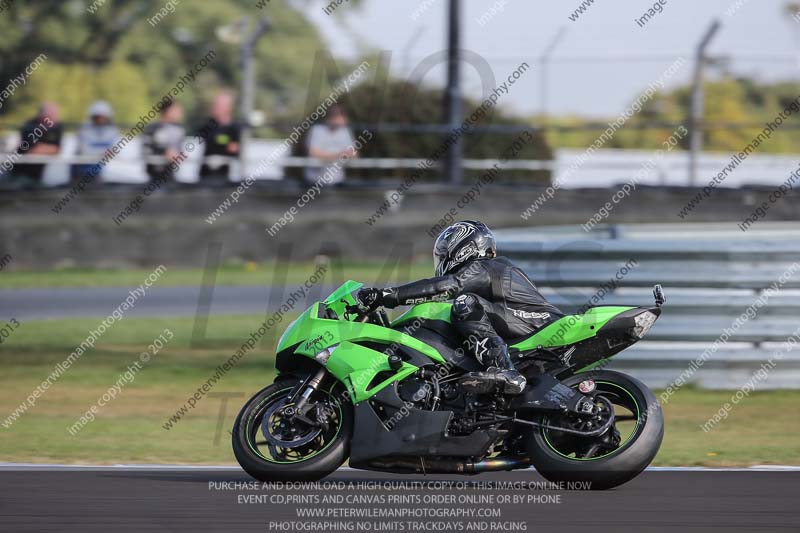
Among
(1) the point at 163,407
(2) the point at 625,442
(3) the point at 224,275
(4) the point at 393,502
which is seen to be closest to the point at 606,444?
(2) the point at 625,442

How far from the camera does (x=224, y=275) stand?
681 inches

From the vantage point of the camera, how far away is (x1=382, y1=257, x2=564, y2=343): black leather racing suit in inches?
269

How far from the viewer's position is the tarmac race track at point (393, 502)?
19.1 feet

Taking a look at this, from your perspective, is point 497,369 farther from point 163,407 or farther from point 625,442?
point 163,407

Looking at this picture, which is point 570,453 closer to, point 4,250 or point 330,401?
point 330,401

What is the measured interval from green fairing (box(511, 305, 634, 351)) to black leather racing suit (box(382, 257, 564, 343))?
13cm

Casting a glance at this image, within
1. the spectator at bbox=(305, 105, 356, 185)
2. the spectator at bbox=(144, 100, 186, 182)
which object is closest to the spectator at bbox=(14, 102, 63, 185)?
the spectator at bbox=(144, 100, 186, 182)

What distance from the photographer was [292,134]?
18.1 metres

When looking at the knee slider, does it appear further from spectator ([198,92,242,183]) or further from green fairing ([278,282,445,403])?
spectator ([198,92,242,183])

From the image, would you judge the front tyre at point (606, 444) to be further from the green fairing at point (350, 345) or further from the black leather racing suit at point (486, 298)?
the green fairing at point (350, 345)

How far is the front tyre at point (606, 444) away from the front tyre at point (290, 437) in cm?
103

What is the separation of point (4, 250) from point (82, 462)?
30.6 feet

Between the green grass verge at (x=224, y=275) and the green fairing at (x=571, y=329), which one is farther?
the green grass verge at (x=224, y=275)

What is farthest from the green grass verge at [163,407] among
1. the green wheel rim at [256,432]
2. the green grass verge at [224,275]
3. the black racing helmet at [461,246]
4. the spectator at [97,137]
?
the spectator at [97,137]
